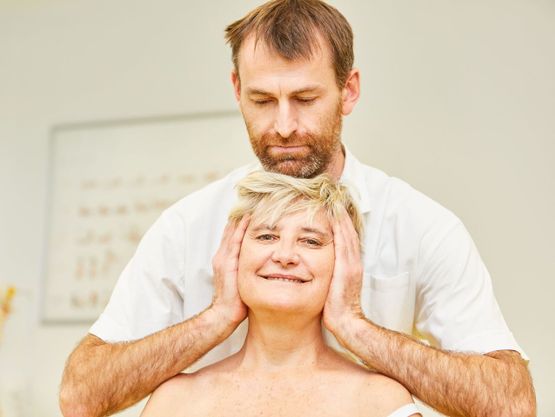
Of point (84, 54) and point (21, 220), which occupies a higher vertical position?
point (84, 54)

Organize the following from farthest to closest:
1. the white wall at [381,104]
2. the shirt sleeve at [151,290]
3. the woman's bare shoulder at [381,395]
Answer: the white wall at [381,104] < the shirt sleeve at [151,290] < the woman's bare shoulder at [381,395]

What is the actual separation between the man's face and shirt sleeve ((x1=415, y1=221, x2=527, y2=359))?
340 mm

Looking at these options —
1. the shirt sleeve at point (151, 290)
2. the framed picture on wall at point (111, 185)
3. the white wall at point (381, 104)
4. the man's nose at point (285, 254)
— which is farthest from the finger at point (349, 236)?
the framed picture on wall at point (111, 185)

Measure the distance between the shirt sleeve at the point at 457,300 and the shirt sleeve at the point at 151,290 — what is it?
597 mm

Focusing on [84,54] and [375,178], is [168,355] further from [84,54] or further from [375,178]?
[84,54]

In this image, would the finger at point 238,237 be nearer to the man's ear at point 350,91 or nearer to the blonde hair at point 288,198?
the blonde hair at point 288,198

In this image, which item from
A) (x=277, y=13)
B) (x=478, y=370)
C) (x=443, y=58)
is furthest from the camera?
(x=443, y=58)

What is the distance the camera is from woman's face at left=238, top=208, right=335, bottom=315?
1698 mm

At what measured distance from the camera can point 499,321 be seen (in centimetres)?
184

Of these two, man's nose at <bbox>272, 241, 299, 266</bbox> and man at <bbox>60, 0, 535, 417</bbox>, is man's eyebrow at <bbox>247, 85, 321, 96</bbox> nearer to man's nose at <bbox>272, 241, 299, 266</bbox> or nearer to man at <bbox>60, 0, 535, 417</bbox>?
man at <bbox>60, 0, 535, 417</bbox>

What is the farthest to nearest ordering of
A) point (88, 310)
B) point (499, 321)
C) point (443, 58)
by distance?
1. point (88, 310)
2. point (443, 58)
3. point (499, 321)

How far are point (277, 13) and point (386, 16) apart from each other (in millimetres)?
1458

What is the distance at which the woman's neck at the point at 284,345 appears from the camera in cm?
176

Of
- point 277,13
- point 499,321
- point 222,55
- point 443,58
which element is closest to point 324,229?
point 499,321
